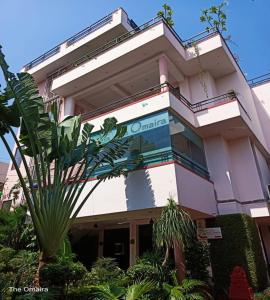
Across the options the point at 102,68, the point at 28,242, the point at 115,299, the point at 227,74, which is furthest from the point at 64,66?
the point at 115,299

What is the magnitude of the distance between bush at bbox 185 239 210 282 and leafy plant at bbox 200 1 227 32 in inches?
503

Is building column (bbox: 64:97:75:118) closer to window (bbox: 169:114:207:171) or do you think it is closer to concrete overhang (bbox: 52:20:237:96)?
concrete overhang (bbox: 52:20:237:96)

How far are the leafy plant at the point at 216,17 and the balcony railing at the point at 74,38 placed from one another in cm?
649

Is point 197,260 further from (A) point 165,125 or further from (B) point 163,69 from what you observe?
(B) point 163,69

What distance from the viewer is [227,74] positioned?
636 inches

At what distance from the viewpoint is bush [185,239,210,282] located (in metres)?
9.92

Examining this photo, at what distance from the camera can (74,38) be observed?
20.0 metres

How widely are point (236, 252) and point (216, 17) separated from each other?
13.6m

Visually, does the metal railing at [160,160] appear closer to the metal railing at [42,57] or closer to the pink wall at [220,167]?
the pink wall at [220,167]

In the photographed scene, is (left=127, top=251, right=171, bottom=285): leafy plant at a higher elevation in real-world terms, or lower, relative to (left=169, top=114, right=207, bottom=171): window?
lower

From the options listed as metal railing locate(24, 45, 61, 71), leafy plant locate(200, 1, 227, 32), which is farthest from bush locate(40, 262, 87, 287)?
metal railing locate(24, 45, 61, 71)

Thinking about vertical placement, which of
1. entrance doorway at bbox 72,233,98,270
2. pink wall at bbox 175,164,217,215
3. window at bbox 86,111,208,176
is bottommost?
entrance doorway at bbox 72,233,98,270

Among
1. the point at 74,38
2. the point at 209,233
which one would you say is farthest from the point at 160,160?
the point at 74,38

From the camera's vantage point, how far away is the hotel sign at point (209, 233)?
1143 cm
